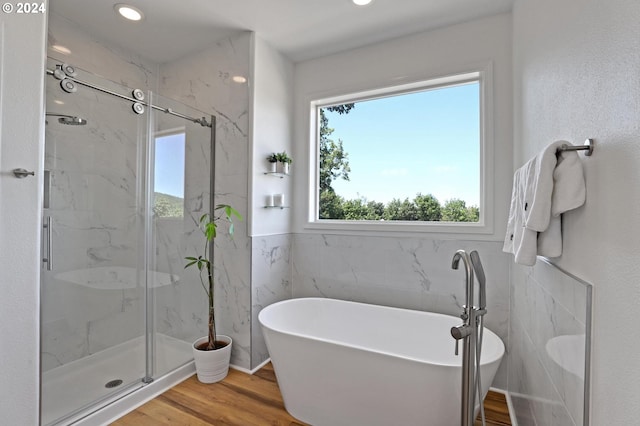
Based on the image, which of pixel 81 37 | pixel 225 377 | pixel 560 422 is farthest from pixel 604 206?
pixel 81 37

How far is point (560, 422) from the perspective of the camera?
1.05 meters

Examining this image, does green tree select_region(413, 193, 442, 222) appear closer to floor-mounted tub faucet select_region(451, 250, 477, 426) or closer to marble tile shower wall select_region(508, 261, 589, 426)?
marble tile shower wall select_region(508, 261, 589, 426)

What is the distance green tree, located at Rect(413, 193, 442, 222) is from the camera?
250cm

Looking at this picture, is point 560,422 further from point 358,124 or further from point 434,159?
point 358,124

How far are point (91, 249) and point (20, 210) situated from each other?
2.46ft

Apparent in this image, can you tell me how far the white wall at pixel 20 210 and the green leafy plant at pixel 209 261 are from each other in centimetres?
96

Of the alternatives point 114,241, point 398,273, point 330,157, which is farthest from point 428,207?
point 114,241

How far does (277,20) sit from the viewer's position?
2.32 m

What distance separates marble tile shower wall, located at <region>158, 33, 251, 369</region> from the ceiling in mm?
195

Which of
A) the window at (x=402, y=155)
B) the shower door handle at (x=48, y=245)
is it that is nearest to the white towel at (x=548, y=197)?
the window at (x=402, y=155)

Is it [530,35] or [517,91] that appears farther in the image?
[517,91]

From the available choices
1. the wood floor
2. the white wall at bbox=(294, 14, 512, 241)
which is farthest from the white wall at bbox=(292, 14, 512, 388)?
the wood floor

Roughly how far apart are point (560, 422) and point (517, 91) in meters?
1.86

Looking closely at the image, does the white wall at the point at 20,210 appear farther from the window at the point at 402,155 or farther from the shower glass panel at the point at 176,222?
the window at the point at 402,155
